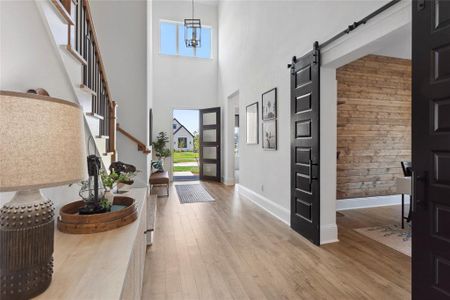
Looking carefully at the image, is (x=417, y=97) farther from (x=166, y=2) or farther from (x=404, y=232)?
(x=166, y=2)

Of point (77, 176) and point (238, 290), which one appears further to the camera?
point (238, 290)

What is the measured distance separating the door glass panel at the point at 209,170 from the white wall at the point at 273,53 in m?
1.98

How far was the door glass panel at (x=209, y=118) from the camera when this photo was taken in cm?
795

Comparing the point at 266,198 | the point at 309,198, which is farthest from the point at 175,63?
the point at 309,198

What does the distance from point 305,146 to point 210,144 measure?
5044 mm

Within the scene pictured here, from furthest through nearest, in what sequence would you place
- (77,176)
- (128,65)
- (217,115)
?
(217,115) → (128,65) → (77,176)

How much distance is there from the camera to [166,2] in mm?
8133

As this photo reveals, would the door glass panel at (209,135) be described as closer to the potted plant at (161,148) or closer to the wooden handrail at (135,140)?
the potted plant at (161,148)

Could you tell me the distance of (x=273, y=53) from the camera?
438 centimetres

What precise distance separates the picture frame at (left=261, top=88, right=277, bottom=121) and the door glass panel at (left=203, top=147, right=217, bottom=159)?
11.3ft

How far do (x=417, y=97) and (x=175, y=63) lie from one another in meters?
7.40

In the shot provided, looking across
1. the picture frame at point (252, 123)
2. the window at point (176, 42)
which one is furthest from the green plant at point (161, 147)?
the picture frame at point (252, 123)

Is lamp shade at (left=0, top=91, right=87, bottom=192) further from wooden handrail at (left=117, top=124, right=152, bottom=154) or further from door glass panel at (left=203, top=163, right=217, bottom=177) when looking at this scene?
door glass panel at (left=203, top=163, right=217, bottom=177)

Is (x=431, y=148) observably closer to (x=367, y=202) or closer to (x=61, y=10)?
(x=61, y=10)
